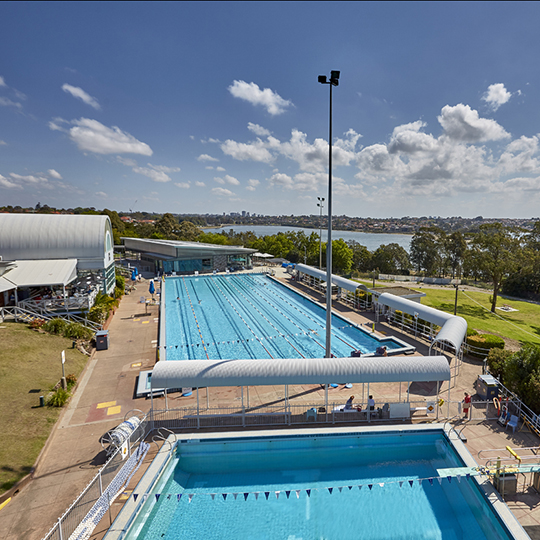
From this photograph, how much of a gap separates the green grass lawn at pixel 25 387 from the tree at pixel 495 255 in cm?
3626

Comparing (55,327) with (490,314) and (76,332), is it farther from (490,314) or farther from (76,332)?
(490,314)

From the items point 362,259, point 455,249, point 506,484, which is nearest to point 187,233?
point 362,259

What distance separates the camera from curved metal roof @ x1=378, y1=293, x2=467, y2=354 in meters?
15.6

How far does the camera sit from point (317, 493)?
30.7 ft

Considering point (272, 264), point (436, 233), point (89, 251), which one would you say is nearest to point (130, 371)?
point (89, 251)

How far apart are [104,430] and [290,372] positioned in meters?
6.91

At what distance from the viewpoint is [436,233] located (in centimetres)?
6994

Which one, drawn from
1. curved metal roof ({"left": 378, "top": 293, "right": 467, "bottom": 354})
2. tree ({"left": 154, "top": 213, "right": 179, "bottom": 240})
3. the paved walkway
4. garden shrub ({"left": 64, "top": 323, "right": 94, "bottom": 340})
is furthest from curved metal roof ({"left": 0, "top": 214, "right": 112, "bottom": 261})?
tree ({"left": 154, "top": 213, "right": 179, "bottom": 240})

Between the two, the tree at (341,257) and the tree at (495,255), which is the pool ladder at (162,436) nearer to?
the tree at (495,255)

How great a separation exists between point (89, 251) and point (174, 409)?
64.1ft

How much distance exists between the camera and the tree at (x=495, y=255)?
31891 mm

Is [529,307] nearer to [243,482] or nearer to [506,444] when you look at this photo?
[506,444]

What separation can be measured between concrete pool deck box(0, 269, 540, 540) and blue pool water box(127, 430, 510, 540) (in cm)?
107

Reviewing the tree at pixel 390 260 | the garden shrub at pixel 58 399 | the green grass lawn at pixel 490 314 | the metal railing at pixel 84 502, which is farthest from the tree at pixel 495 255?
the garden shrub at pixel 58 399
